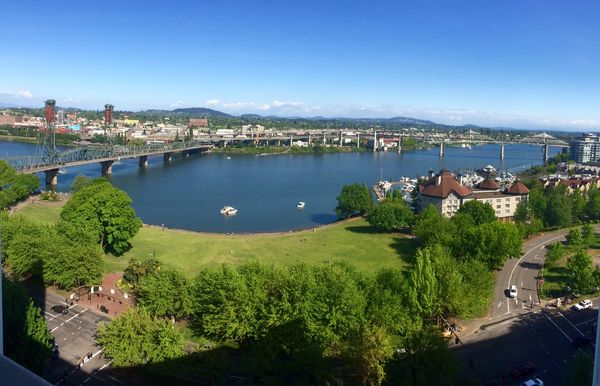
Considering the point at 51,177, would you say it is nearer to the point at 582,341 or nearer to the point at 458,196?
the point at 458,196

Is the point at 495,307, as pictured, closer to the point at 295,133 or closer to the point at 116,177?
the point at 116,177

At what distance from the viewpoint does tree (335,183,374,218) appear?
1617 centimetres

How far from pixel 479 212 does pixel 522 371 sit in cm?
795

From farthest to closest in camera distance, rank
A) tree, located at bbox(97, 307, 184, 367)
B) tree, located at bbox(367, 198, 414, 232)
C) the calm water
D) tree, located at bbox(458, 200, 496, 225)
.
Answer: the calm water < tree, located at bbox(458, 200, 496, 225) < tree, located at bbox(367, 198, 414, 232) < tree, located at bbox(97, 307, 184, 367)

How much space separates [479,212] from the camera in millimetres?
13945

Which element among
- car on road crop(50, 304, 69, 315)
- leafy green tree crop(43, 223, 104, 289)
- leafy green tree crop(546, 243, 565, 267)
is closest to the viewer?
car on road crop(50, 304, 69, 315)

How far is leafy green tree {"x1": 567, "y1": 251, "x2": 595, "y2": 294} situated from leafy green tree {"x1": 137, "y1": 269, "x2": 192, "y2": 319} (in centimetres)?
692

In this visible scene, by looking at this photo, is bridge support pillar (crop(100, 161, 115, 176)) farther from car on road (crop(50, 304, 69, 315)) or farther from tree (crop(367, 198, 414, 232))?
car on road (crop(50, 304, 69, 315))

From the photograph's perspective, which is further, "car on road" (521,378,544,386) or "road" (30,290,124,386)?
"car on road" (521,378,544,386)

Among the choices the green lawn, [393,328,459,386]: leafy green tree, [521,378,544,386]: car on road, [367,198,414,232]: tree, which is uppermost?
[367,198,414,232]: tree

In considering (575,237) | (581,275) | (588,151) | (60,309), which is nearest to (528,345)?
(581,275)

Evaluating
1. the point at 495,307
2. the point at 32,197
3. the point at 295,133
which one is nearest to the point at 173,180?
the point at 32,197

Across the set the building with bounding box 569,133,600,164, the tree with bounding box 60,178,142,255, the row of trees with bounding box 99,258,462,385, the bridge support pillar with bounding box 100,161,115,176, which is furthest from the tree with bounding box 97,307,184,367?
the building with bounding box 569,133,600,164

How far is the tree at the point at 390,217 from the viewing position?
13719 mm
